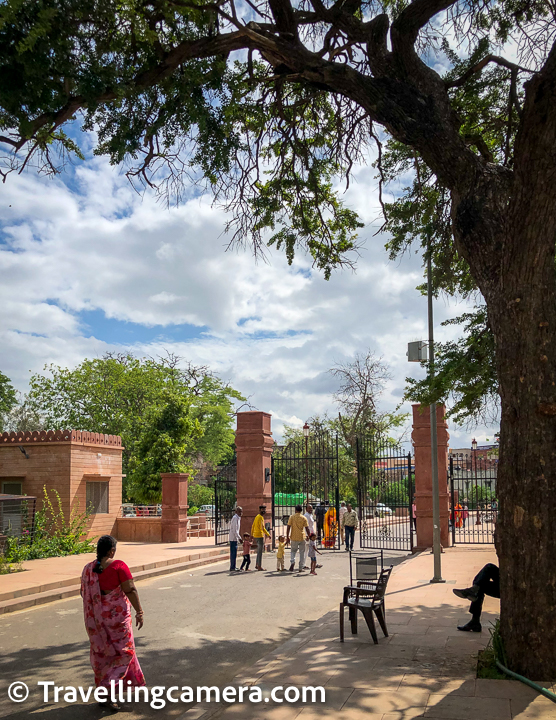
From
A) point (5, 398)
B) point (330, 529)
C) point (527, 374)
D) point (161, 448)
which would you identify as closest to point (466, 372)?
point (527, 374)

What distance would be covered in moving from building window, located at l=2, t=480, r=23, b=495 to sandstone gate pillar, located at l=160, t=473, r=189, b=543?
16.1 ft

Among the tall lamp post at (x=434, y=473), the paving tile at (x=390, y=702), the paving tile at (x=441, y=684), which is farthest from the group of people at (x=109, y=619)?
the tall lamp post at (x=434, y=473)

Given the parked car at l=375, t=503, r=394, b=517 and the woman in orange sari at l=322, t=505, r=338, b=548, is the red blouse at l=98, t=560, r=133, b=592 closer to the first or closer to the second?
the woman in orange sari at l=322, t=505, r=338, b=548

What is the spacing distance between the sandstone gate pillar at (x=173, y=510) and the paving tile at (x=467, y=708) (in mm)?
18485

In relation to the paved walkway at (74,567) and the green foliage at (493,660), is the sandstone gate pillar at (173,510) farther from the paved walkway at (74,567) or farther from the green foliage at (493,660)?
the green foliage at (493,660)

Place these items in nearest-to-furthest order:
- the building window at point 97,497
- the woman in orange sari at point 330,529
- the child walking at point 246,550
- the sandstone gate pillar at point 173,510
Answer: the child walking at point 246,550 < the woman in orange sari at point 330,529 < the building window at point 97,497 < the sandstone gate pillar at point 173,510

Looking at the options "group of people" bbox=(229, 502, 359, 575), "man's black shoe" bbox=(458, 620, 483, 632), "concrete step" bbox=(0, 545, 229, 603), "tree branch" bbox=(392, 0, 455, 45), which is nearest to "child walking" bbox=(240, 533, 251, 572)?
"group of people" bbox=(229, 502, 359, 575)

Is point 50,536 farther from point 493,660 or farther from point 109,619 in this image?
point 493,660

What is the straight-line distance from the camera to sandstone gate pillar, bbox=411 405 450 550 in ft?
65.7

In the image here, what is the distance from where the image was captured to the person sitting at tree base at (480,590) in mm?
8039

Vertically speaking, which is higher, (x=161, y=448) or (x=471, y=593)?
(x=161, y=448)

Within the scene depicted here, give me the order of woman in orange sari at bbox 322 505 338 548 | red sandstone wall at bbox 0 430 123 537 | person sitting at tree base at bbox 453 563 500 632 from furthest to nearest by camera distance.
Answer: red sandstone wall at bbox 0 430 123 537 < woman in orange sari at bbox 322 505 338 548 < person sitting at tree base at bbox 453 563 500 632

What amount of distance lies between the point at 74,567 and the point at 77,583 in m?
2.45

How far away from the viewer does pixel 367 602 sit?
27.0 feet
